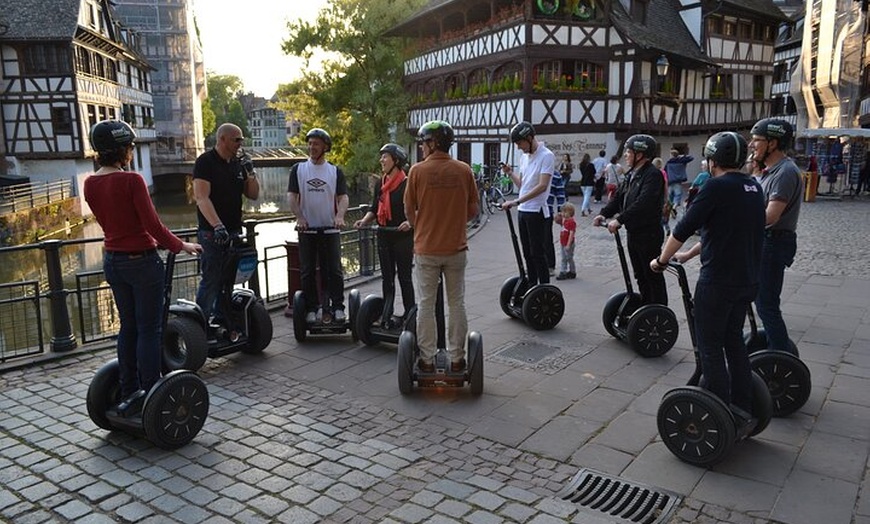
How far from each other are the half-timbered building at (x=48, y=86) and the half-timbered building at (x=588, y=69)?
14.8 m

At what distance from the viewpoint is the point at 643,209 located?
20.3ft

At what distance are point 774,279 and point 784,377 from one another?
2.49 ft

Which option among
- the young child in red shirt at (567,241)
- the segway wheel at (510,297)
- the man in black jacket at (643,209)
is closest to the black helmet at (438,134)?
the man in black jacket at (643,209)

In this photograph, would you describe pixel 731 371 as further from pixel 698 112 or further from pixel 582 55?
pixel 698 112

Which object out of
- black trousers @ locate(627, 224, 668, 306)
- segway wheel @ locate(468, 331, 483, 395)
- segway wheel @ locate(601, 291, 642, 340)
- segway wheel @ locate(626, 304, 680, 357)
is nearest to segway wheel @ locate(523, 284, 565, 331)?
segway wheel @ locate(601, 291, 642, 340)

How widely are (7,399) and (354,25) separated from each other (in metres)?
34.4

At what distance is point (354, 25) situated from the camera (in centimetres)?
3703

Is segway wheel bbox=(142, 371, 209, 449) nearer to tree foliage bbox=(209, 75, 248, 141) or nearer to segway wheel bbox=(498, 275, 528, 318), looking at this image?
segway wheel bbox=(498, 275, 528, 318)

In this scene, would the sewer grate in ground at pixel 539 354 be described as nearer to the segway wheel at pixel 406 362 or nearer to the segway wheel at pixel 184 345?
the segway wheel at pixel 406 362

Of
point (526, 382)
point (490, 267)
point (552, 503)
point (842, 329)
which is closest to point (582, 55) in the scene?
point (490, 267)

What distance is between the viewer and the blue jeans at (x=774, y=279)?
5.18 metres

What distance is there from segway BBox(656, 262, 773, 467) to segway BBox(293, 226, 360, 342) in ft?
11.1

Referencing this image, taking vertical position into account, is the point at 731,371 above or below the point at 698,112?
below

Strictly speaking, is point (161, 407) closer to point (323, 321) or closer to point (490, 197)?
point (323, 321)
